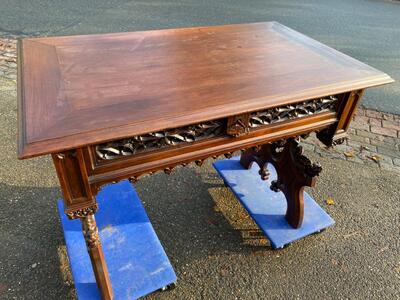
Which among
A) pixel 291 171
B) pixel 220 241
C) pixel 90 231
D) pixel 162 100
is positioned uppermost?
pixel 162 100

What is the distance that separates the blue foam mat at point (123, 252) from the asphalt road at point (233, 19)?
3.07 meters

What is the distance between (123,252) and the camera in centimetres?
166

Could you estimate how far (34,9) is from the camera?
18.2ft

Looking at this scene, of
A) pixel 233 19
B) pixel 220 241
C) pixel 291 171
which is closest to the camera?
pixel 291 171

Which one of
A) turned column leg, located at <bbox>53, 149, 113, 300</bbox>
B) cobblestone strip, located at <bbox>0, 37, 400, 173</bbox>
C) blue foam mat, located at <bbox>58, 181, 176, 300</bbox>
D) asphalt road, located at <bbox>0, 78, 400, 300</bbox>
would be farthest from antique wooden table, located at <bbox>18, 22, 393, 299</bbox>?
cobblestone strip, located at <bbox>0, 37, 400, 173</bbox>

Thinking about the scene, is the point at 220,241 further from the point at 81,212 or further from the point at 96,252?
the point at 81,212

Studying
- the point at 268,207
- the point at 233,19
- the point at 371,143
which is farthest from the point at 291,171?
the point at 233,19

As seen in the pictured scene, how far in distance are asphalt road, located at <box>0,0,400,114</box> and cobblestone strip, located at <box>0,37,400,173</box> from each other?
474 mm

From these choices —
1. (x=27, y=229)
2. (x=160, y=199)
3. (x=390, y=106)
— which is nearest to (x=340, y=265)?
(x=160, y=199)

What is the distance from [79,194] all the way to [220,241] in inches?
43.1

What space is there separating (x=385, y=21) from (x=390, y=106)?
13.2ft

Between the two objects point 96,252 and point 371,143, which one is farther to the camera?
point 371,143

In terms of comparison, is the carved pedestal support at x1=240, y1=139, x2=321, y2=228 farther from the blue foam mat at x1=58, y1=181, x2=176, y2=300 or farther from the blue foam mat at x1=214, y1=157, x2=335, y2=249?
the blue foam mat at x1=58, y1=181, x2=176, y2=300

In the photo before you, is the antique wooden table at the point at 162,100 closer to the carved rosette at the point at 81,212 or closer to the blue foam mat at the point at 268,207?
the carved rosette at the point at 81,212
